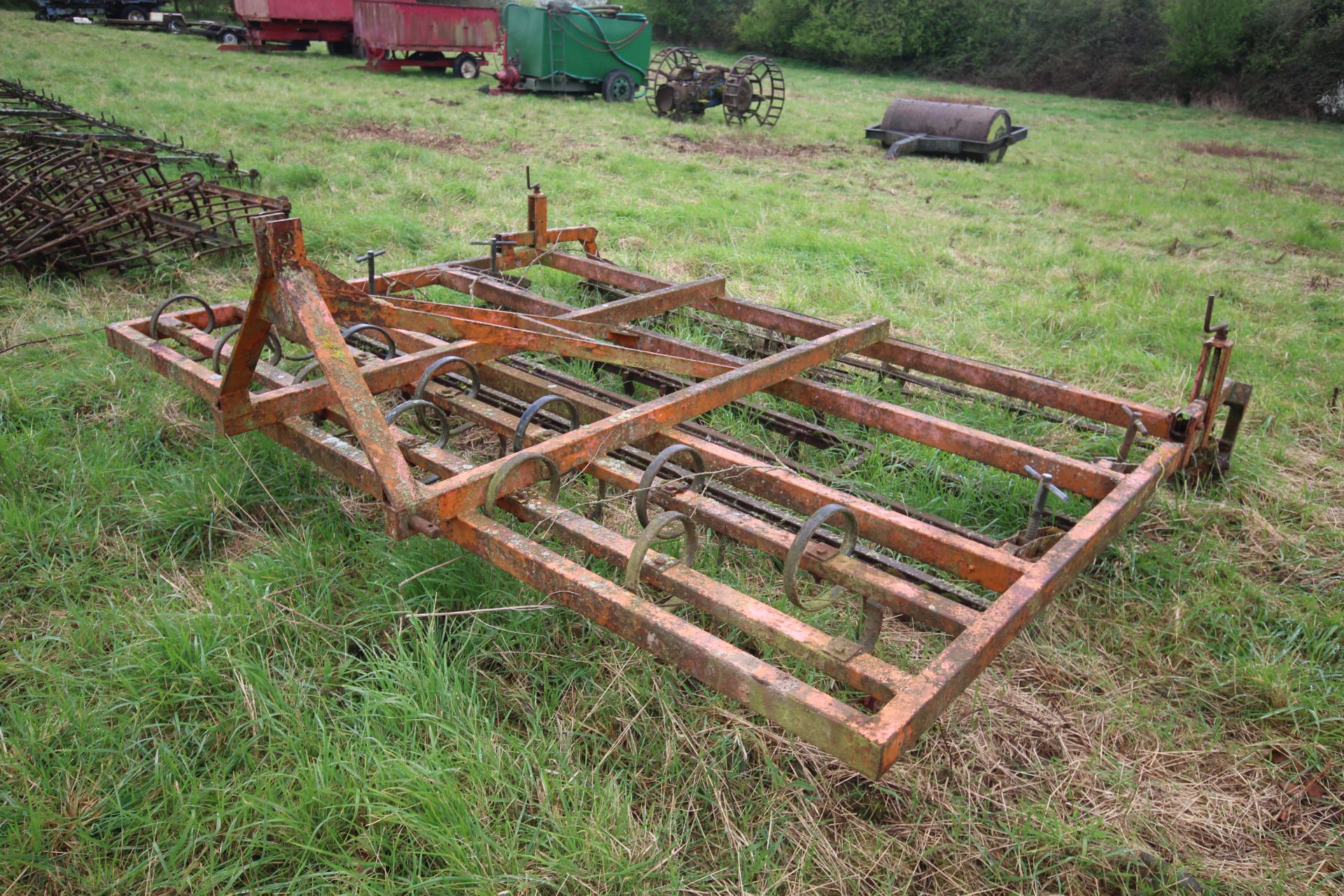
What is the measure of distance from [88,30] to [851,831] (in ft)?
98.2

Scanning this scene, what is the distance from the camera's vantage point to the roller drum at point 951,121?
1273 cm

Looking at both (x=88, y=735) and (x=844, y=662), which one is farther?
(x=88, y=735)

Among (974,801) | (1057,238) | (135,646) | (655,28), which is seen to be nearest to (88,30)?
(655,28)

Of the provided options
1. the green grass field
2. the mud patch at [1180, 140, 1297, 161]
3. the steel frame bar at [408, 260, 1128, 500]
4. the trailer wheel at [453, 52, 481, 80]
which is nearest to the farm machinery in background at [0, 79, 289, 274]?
the green grass field

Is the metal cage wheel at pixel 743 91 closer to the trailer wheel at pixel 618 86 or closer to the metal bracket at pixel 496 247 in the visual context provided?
the trailer wheel at pixel 618 86

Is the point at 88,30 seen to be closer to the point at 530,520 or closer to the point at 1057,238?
the point at 1057,238

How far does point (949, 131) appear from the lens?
42.7 ft

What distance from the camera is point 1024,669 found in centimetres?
272

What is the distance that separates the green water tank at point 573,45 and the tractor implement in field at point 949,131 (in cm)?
659

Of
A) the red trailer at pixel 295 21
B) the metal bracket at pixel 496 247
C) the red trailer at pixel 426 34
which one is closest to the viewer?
the metal bracket at pixel 496 247

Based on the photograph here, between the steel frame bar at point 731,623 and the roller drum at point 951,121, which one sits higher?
the roller drum at point 951,121

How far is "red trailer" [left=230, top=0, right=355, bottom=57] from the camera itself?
2098 cm

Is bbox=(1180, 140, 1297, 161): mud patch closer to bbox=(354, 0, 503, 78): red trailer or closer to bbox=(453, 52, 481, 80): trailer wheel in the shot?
bbox=(354, 0, 503, 78): red trailer

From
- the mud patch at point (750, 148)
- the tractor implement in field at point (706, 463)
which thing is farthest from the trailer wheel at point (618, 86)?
the tractor implement in field at point (706, 463)
